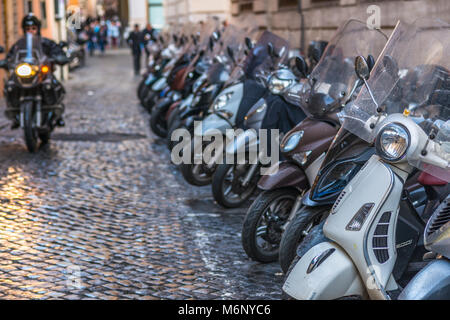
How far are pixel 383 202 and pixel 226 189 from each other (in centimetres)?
331

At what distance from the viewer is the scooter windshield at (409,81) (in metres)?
3.57

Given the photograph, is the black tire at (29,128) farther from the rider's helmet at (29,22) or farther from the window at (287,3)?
the window at (287,3)

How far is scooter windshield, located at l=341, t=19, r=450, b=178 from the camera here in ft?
11.7

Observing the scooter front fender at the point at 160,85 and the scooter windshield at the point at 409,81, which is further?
the scooter front fender at the point at 160,85

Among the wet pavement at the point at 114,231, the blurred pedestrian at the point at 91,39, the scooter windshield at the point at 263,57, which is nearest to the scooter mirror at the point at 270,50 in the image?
the scooter windshield at the point at 263,57

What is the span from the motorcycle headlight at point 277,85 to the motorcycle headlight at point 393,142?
2755 mm

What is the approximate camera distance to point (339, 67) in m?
5.09

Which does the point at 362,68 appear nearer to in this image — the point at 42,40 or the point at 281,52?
the point at 281,52

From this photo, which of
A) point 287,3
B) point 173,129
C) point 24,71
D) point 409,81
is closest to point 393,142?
point 409,81

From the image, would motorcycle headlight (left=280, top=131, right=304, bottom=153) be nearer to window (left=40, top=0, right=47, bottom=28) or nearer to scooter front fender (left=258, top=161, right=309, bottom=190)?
scooter front fender (left=258, top=161, right=309, bottom=190)

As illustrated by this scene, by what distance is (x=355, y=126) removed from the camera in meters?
3.73

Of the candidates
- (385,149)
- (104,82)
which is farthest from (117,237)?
(104,82)

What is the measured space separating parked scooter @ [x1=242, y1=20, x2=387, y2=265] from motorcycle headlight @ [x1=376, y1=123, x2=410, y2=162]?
1.65 metres
